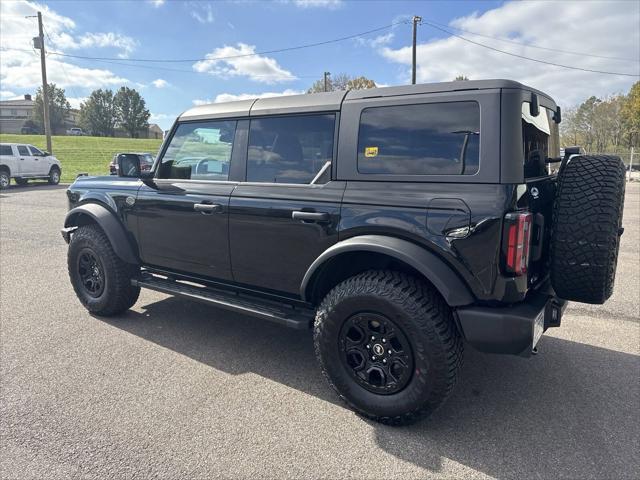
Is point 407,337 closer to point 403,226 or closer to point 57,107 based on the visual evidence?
point 403,226

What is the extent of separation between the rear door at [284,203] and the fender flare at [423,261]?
26cm

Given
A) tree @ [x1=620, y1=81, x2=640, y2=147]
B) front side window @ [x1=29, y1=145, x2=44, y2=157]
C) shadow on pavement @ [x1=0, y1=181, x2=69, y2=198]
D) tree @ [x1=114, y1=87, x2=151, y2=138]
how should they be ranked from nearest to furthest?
shadow on pavement @ [x1=0, y1=181, x2=69, y2=198], front side window @ [x1=29, y1=145, x2=44, y2=157], tree @ [x1=620, y1=81, x2=640, y2=147], tree @ [x1=114, y1=87, x2=151, y2=138]

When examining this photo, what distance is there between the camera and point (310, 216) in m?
2.97

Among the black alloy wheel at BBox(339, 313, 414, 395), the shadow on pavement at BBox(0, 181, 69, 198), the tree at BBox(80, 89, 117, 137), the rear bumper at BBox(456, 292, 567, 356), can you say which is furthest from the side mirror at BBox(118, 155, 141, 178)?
the tree at BBox(80, 89, 117, 137)

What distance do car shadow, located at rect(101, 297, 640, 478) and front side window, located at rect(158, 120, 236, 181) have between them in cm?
145

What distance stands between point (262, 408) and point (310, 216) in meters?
1.30

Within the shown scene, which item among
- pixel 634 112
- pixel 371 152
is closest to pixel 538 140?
pixel 371 152

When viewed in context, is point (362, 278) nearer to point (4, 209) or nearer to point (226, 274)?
point (226, 274)

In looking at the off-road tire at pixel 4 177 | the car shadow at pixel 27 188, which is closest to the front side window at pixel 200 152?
the car shadow at pixel 27 188

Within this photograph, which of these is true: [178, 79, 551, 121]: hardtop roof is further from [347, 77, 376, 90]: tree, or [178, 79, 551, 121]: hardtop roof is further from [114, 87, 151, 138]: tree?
[114, 87, 151, 138]: tree

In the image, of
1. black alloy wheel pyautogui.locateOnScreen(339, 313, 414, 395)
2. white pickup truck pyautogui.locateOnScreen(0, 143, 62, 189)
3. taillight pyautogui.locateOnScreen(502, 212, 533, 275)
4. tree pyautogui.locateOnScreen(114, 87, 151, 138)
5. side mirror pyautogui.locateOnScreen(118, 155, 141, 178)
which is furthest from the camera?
tree pyautogui.locateOnScreen(114, 87, 151, 138)

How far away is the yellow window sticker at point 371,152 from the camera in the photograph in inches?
113

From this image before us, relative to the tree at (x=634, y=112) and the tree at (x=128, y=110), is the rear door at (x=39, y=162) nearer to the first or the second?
the tree at (x=634, y=112)

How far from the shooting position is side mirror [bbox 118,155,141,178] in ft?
13.4
